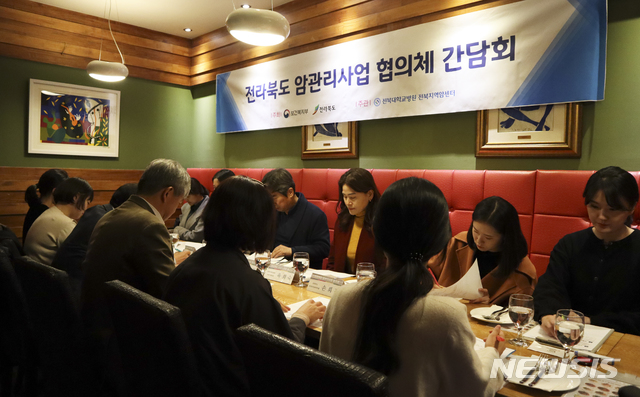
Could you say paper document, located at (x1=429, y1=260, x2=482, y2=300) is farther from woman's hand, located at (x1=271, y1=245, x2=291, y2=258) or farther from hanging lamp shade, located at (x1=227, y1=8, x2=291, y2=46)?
hanging lamp shade, located at (x1=227, y1=8, x2=291, y2=46)

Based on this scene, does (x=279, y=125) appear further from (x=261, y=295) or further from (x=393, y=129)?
(x=261, y=295)

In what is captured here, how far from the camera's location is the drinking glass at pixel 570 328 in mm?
1217

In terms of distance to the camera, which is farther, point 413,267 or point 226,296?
point 226,296

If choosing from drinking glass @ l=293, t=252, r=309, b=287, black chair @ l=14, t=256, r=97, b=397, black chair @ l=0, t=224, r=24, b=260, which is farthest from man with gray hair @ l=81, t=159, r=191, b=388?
black chair @ l=0, t=224, r=24, b=260

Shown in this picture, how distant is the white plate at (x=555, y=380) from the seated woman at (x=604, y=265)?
59 centimetres

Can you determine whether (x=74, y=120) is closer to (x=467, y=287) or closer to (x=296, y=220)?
(x=296, y=220)

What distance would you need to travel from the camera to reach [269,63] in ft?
15.4

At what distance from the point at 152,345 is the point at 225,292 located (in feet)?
0.81

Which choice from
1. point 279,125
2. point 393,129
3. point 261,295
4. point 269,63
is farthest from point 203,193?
point 261,295

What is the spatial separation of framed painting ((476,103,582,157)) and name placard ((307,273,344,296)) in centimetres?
179

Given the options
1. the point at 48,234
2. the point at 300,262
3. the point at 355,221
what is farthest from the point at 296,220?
the point at 48,234

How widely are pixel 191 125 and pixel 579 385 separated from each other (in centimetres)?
569

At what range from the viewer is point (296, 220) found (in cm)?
326

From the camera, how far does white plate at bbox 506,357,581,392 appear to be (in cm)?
110
